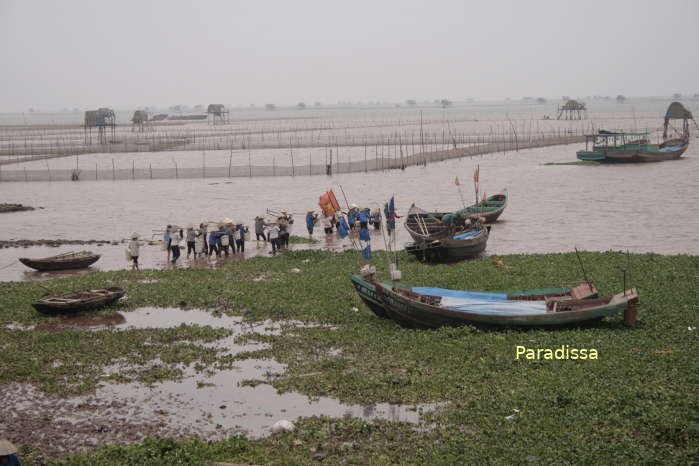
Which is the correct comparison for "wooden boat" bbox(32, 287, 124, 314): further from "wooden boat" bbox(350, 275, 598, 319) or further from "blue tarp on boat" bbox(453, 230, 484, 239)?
"blue tarp on boat" bbox(453, 230, 484, 239)

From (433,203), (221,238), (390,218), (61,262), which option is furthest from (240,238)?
(433,203)

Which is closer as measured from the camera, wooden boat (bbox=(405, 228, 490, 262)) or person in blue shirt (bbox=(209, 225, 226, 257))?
wooden boat (bbox=(405, 228, 490, 262))

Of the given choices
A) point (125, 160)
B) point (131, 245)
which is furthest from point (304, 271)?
point (125, 160)

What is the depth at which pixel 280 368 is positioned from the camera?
1369cm

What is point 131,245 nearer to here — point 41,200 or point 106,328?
point 106,328

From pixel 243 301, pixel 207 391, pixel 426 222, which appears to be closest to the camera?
pixel 207 391

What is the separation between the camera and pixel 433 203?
39062mm

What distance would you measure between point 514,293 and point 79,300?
32.6 feet

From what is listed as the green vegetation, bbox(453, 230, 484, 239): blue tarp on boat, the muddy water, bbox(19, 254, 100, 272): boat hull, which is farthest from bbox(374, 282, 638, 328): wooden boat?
bbox(19, 254, 100, 272): boat hull

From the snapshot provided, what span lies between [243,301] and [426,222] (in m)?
10.7

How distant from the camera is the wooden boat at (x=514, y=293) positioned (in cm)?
1540

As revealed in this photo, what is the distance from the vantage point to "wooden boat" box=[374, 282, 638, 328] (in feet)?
47.1

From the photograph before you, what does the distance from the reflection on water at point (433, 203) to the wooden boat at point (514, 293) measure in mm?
9602
